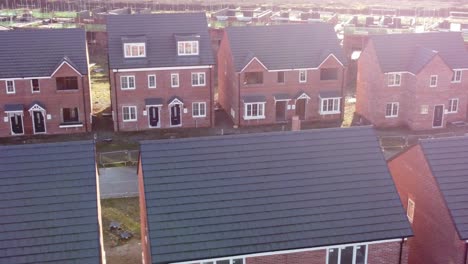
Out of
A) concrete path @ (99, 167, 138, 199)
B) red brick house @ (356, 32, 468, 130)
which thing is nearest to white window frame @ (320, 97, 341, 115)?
red brick house @ (356, 32, 468, 130)

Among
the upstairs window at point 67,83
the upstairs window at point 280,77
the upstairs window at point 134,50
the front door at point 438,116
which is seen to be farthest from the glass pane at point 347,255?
the upstairs window at point 67,83

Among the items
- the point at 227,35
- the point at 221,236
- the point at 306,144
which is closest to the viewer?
the point at 221,236

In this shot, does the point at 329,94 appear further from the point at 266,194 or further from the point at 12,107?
the point at 266,194

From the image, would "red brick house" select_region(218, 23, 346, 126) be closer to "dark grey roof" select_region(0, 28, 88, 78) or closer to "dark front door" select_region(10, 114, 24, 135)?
"dark grey roof" select_region(0, 28, 88, 78)

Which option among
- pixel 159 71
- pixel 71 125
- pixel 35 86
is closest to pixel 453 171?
pixel 159 71

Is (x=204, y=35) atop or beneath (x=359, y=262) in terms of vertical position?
atop

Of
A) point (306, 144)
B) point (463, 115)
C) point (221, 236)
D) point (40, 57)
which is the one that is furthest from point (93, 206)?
point (463, 115)

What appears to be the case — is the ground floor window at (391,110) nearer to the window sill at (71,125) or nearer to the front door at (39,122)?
the window sill at (71,125)

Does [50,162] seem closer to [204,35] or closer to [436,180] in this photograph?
[436,180]
